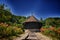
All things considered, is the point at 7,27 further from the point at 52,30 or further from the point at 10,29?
the point at 52,30

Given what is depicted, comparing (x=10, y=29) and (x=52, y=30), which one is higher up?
(x=10, y=29)

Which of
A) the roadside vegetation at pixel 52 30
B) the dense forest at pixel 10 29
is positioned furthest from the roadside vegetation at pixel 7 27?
the roadside vegetation at pixel 52 30

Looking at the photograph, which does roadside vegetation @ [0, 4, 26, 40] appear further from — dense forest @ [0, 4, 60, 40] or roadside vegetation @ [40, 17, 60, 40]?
roadside vegetation @ [40, 17, 60, 40]

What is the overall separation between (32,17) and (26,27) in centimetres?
373

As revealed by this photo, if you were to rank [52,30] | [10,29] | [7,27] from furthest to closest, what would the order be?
[52,30] → [7,27] → [10,29]

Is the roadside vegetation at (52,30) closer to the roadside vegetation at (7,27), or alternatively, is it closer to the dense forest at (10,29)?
the dense forest at (10,29)

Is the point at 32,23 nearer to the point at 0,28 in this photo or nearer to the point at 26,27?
the point at 26,27

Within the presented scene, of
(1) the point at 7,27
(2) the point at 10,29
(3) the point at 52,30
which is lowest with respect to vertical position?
(3) the point at 52,30

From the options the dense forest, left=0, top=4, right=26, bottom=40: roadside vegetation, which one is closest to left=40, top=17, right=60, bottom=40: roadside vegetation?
the dense forest

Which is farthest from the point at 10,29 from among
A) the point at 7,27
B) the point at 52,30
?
the point at 52,30

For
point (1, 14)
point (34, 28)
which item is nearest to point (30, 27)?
point (34, 28)

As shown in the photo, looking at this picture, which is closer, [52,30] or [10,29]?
[10,29]

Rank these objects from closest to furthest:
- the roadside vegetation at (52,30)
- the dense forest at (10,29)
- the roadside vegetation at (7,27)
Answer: the roadside vegetation at (7,27)
the dense forest at (10,29)
the roadside vegetation at (52,30)

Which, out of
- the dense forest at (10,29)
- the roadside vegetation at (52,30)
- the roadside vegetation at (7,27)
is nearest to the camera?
the roadside vegetation at (7,27)
